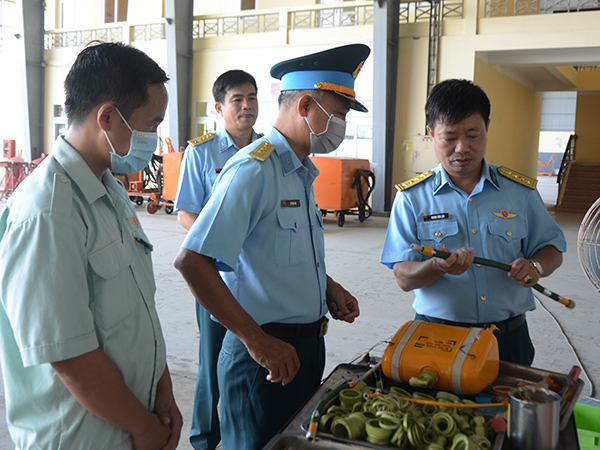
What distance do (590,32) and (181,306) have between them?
9.49 m

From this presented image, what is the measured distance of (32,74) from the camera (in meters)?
14.3

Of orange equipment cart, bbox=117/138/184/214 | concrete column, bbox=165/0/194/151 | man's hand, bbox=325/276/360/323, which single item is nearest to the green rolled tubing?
man's hand, bbox=325/276/360/323

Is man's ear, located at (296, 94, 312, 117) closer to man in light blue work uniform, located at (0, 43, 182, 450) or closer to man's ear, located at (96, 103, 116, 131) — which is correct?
man in light blue work uniform, located at (0, 43, 182, 450)

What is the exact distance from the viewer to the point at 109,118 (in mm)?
1225

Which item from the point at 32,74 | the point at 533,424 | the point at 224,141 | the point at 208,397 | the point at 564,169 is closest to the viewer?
the point at 533,424

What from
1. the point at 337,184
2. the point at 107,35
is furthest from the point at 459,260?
the point at 107,35

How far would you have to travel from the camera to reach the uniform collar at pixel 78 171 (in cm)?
114

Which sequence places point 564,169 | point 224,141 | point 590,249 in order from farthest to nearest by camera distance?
1. point 564,169
2. point 224,141
3. point 590,249

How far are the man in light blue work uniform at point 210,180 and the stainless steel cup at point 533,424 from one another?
1.57 m

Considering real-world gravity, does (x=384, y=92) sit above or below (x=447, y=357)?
above

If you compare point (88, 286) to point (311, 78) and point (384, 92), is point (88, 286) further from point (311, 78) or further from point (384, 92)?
point (384, 92)

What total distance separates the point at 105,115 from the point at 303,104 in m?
0.67

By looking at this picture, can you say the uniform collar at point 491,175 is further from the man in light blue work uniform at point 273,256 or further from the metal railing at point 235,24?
the metal railing at point 235,24

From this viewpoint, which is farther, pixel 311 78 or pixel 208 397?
pixel 208 397
